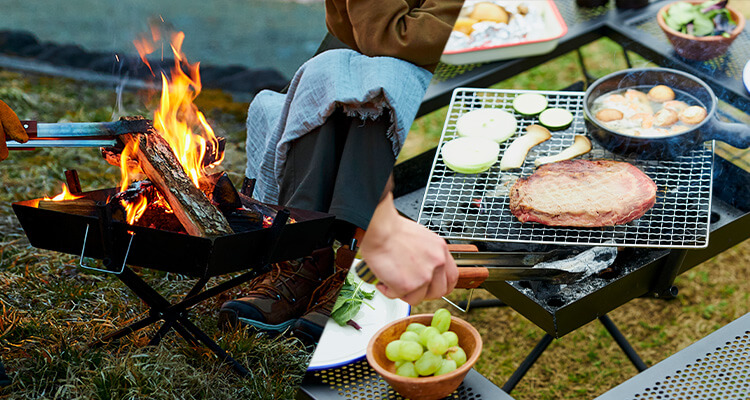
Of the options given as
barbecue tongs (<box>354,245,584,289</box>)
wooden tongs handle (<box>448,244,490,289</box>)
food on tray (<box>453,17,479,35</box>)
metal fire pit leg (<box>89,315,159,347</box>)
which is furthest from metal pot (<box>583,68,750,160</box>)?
metal fire pit leg (<box>89,315,159,347</box>)

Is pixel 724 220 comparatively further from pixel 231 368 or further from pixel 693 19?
pixel 231 368

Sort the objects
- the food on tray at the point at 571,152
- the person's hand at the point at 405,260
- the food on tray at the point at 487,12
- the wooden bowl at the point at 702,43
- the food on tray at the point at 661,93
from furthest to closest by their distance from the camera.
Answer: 1. the food on tray at the point at 487,12
2. the wooden bowl at the point at 702,43
3. the food on tray at the point at 661,93
4. the food on tray at the point at 571,152
5. the person's hand at the point at 405,260

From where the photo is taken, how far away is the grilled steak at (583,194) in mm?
1081

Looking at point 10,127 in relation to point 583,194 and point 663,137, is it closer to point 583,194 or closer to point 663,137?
point 583,194

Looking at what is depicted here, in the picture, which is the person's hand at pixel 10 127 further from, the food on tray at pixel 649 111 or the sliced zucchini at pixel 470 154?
the food on tray at pixel 649 111

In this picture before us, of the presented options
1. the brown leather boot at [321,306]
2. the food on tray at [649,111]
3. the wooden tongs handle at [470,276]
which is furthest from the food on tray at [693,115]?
the brown leather boot at [321,306]

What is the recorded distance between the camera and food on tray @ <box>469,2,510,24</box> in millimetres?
2010

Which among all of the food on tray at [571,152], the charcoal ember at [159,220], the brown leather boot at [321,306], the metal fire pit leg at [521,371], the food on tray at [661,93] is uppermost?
the food on tray at [661,93]

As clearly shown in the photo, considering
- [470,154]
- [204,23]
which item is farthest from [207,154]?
[204,23]

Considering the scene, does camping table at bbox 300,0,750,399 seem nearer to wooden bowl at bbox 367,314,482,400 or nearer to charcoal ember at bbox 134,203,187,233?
wooden bowl at bbox 367,314,482,400

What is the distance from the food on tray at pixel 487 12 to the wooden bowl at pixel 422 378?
1275 mm

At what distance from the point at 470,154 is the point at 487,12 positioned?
3.36ft

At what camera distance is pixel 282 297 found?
4.76 feet

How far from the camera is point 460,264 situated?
94cm
